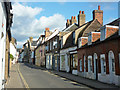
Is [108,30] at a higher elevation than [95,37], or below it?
higher

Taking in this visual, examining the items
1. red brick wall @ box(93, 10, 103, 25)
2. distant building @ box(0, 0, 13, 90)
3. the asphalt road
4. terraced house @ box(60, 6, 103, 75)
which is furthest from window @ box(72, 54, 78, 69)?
distant building @ box(0, 0, 13, 90)

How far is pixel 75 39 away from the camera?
26.6 m

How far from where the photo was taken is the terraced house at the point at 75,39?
25469 mm

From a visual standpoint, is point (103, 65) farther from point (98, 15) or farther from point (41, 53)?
point (41, 53)

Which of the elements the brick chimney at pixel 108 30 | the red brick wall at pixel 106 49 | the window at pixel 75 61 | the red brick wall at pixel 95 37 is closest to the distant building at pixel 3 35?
the red brick wall at pixel 106 49

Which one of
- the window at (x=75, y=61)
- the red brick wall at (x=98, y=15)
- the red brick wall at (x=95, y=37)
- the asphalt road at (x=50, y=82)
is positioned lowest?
the asphalt road at (x=50, y=82)

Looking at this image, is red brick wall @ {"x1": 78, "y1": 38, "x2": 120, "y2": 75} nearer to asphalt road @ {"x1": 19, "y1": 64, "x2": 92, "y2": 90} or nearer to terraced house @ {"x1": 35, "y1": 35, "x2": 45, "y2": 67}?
asphalt road @ {"x1": 19, "y1": 64, "x2": 92, "y2": 90}

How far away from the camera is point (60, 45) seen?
3362 centimetres

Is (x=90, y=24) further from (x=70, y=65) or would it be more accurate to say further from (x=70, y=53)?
(x=70, y=65)

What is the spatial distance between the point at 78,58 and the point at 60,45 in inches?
416

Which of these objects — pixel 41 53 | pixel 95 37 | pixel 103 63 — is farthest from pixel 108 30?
pixel 41 53

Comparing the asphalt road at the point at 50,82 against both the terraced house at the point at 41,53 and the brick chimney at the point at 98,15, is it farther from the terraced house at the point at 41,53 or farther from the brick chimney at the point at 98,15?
the terraced house at the point at 41,53

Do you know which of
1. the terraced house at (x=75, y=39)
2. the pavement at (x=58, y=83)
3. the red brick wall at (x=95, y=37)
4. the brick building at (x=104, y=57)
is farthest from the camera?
the terraced house at (x=75, y=39)

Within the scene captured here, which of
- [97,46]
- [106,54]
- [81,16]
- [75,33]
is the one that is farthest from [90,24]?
[106,54]
